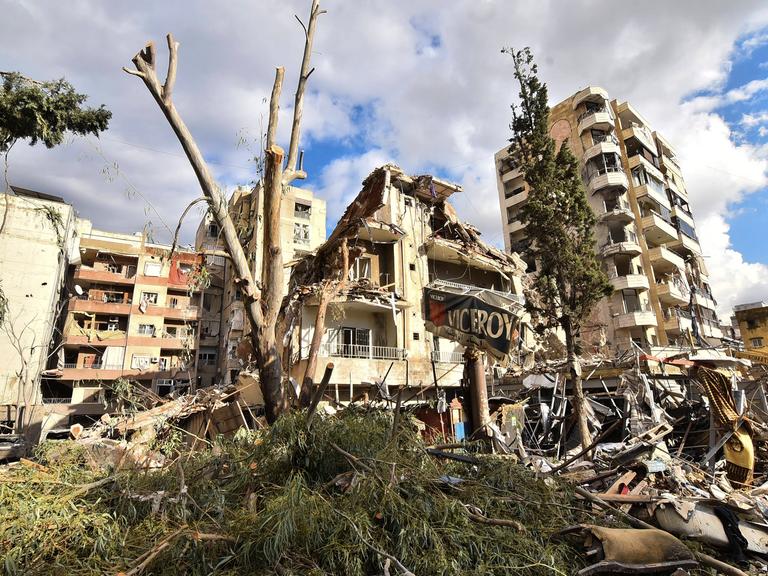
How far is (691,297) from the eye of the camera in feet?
108

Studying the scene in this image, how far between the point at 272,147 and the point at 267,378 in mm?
3103

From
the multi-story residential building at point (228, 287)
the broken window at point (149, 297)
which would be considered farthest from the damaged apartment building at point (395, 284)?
the broken window at point (149, 297)

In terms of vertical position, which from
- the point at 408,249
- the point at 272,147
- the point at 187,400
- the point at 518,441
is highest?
the point at 408,249

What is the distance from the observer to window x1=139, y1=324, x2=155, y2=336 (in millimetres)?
32875

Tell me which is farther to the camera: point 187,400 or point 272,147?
point 187,400

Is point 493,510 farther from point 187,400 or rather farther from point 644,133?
point 644,133

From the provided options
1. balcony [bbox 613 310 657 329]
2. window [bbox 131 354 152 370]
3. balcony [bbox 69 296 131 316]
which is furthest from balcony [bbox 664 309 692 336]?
balcony [bbox 69 296 131 316]

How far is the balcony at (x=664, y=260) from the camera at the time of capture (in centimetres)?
3136

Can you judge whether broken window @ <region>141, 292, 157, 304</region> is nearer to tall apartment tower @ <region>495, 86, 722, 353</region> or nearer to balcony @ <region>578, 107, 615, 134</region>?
tall apartment tower @ <region>495, 86, 722, 353</region>

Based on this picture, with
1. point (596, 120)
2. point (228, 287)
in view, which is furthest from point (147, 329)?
→ point (596, 120)

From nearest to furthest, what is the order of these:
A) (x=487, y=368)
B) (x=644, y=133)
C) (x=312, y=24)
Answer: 1. (x=312, y=24)
2. (x=487, y=368)
3. (x=644, y=133)

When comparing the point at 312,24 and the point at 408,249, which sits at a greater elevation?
the point at 408,249

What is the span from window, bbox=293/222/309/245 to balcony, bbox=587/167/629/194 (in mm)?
21679

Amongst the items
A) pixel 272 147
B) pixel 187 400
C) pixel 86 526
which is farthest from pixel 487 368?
pixel 86 526
